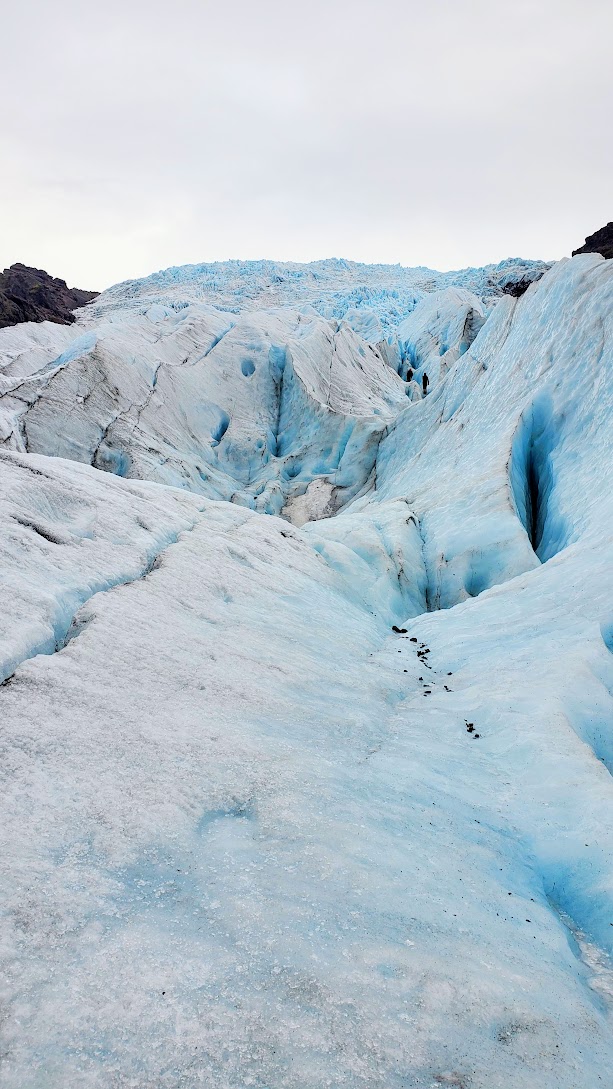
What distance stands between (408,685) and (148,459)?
1415 cm

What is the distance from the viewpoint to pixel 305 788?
170 inches

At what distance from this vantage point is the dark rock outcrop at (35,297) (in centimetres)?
4184

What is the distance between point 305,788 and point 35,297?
194 feet

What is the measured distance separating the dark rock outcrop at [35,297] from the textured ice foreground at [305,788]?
37.3m

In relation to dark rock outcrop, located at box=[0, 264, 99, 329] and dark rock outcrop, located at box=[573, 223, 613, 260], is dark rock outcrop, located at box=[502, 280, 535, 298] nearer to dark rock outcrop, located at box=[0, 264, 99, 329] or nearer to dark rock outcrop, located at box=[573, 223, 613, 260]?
dark rock outcrop, located at box=[573, 223, 613, 260]

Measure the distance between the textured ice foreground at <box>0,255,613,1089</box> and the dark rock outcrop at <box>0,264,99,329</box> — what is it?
37313mm

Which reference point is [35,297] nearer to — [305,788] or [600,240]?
[600,240]

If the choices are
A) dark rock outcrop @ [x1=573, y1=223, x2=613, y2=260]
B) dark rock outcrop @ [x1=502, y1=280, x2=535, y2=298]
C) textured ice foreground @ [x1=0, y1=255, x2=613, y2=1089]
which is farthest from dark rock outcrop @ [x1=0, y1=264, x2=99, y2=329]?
dark rock outcrop @ [x1=573, y1=223, x2=613, y2=260]

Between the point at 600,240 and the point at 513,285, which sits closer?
the point at 600,240

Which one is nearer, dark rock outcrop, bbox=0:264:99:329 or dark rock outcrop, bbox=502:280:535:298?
dark rock outcrop, bbox=0:264:99:329

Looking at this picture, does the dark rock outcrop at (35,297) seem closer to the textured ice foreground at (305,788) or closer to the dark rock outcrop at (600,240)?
the textured ice foreground at (305,788)

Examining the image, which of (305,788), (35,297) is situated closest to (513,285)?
(35,297)

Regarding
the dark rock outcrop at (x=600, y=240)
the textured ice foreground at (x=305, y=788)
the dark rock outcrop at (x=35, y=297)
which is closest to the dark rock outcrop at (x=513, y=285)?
the dark rock outcrop at (x=600, y=240)

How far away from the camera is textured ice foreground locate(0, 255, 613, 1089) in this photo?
8.61 ft
